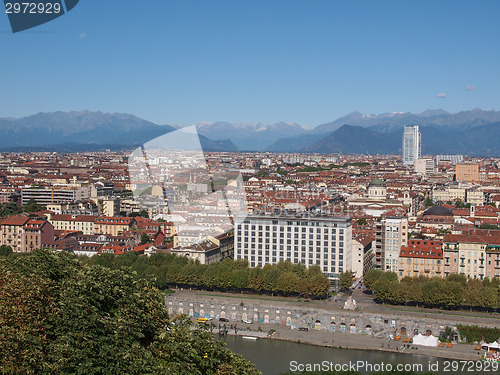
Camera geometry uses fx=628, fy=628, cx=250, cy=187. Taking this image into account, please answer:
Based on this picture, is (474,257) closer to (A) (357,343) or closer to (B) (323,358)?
(A) (357,343)

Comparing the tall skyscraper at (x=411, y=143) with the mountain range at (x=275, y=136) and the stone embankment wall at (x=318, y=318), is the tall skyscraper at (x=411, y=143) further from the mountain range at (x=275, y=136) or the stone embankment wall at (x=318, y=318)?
the stone embankment wall at (x=318, y=318)

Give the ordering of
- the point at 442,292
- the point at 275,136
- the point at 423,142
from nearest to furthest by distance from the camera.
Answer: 1. the point at 442,292
2. the point at 423,142
3. the point at 275,136

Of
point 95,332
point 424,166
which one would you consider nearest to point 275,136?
point 424,166

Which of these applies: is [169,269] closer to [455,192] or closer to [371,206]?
[371,206]

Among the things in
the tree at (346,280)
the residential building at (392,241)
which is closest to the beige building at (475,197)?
the residential building at (392,241)

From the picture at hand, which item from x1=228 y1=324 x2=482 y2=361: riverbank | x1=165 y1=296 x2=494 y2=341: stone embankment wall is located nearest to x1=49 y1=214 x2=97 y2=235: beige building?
x1=165 y1=296 x2=494 y2=341: stone embankment wall

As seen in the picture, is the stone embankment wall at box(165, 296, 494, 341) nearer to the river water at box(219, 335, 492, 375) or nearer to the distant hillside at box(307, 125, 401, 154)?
the river water at box(219, 335, 492, 375)
